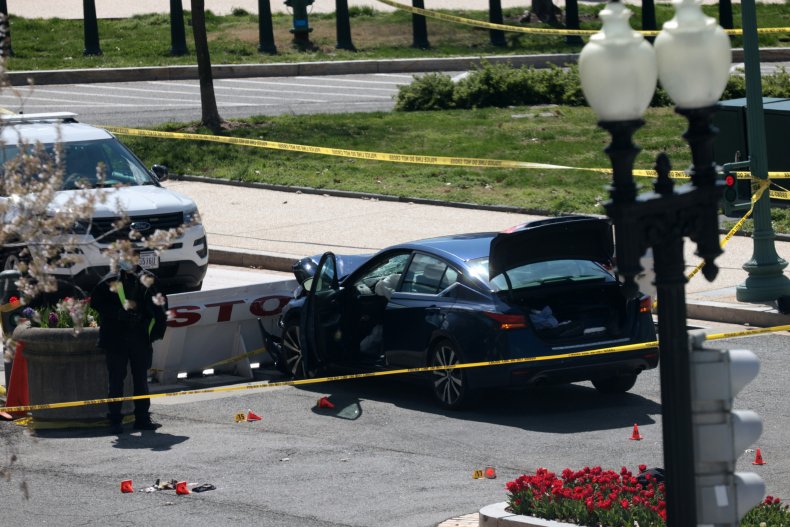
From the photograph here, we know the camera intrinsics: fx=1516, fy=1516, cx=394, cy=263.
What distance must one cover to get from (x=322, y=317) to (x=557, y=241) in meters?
2.46

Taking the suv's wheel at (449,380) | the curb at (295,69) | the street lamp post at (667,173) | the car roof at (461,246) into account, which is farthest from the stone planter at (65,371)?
the curb at (295,69)

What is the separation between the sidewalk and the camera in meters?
17.8

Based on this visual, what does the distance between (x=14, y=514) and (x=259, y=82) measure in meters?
26.2

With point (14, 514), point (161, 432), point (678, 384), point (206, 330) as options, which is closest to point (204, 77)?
point (206, 330)

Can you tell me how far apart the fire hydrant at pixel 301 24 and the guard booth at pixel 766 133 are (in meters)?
19.6

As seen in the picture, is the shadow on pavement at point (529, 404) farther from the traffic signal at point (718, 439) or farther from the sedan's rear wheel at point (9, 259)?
the traffic signal at point (718, 439)

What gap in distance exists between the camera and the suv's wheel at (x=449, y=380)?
12133mm

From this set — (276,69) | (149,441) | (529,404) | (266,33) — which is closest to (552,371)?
(529,404)

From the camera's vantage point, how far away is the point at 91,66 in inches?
1422

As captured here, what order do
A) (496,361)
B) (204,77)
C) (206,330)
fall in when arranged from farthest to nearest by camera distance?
(204,77) → (206,330) → (496,361)

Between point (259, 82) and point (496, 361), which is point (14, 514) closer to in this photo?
point (496, 361)

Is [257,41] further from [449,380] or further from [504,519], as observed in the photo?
[504,519]

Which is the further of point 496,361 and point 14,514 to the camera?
point 496,361

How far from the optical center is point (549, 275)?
11992 mm
